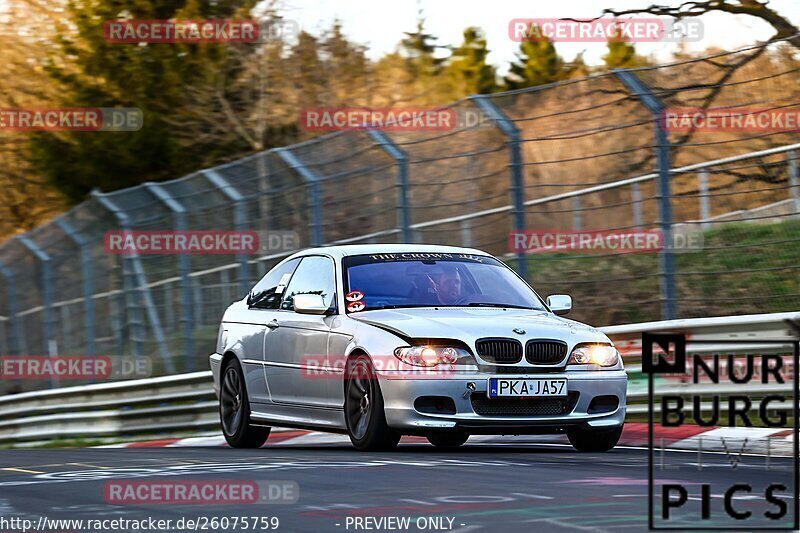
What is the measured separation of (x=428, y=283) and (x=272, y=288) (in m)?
1.67

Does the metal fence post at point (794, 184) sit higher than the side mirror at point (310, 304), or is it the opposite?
the metal fence post at point (794, 184)

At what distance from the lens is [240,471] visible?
9.05m

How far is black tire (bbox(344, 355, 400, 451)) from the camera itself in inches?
396

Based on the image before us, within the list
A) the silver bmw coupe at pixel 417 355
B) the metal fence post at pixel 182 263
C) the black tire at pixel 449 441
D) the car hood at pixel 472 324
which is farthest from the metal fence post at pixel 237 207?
the car hood at pixel 472 324

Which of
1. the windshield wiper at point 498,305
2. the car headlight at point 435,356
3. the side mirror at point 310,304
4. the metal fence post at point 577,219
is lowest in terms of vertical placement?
the car headlight at point 435,356

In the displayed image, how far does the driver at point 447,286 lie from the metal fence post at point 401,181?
354cm

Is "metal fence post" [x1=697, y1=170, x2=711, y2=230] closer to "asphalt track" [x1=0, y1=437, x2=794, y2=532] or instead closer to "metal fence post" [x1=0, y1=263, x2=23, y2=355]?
"asphalt track" [x1=0, y1=437, x2=794, y2=532]

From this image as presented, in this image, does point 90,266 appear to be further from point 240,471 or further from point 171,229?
point 240,471

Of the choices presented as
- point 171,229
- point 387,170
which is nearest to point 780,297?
point 387,170

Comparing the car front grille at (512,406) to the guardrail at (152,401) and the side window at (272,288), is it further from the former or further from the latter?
the side window at (272,288)

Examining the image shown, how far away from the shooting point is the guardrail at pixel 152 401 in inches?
436

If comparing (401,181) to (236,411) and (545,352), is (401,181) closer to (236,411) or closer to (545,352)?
(236,411)

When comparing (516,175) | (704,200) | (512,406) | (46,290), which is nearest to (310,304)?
(512,406)

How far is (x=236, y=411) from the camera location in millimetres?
12516
